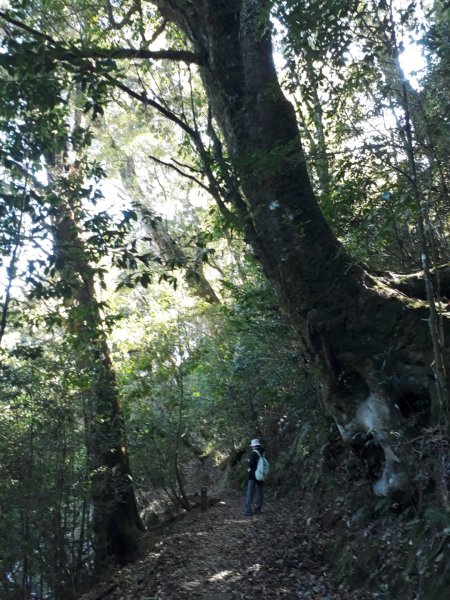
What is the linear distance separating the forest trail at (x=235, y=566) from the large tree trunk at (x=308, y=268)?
172 cm

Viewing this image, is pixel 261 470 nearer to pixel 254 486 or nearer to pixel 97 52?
pixel 254 486

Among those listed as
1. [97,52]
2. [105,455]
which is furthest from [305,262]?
[105,455]

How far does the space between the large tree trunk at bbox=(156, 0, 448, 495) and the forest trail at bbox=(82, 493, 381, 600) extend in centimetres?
172

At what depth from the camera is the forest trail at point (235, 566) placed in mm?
7102

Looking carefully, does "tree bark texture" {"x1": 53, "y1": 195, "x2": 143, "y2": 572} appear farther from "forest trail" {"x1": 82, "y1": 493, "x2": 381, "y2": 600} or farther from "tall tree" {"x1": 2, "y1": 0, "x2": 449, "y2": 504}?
"tall tree" {"x1": 2, "y1": 0, "x2": 449, "y2": 504}

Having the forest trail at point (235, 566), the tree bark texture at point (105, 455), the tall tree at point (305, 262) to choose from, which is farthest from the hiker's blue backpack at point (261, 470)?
the tall tree at point (305, 262)

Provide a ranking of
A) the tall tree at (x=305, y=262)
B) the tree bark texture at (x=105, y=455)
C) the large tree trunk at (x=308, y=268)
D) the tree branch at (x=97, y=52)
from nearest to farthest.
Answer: the tree branch at (x=97, y=52), the tall tree at (x=305, y=262), the large tree trunk at (x=308, y=268), the tree bark texture at (x=105, y=455)

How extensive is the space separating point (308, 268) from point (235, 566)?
460 centimetres

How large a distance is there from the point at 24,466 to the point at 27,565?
1.79m

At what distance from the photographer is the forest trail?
710 cm

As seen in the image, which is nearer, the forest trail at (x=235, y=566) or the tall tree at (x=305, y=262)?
the tall tree at (x=305, y=262)

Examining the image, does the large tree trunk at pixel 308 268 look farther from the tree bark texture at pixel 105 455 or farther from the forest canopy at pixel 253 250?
the tree bark texture at pixel 105 455

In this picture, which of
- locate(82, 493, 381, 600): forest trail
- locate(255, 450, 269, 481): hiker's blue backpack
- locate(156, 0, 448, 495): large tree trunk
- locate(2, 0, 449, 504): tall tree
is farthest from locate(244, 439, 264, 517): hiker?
locate(156, 0, 448, 495): large tree trunk

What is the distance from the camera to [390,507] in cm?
644
